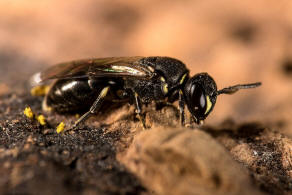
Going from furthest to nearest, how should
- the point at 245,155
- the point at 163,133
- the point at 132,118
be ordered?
the point at 132,118
the point at 245,155
the point at 163,133

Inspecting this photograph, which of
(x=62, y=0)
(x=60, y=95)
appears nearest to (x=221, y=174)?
(x=60, y=95)

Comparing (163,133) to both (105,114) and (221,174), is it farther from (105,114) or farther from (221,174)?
(105,114)

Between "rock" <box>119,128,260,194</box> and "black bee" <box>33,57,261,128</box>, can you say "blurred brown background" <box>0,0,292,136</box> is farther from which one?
"rock" <box>119,128,260,194</box>

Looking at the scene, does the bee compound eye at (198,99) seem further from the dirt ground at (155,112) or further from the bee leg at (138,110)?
the bee leg at (138,110)

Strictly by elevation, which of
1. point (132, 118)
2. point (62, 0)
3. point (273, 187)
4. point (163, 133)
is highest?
point (62, 0)

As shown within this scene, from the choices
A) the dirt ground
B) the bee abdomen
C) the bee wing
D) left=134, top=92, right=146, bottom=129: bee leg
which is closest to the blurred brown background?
the dirt ground

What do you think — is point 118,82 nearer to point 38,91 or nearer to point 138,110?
point 138,110

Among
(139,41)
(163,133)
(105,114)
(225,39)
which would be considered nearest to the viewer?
(163,133)
